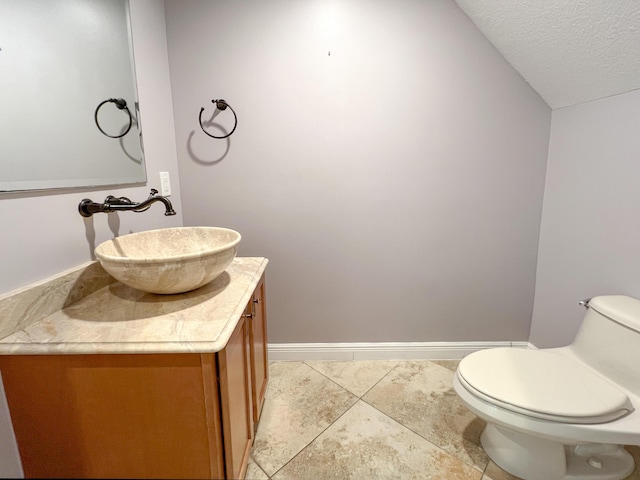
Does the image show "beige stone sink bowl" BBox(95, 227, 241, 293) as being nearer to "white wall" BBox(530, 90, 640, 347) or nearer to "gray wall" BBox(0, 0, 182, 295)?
"gray wall" BBox(0, 0, 182, 295)

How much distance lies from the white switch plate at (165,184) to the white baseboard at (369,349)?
3.48 feet

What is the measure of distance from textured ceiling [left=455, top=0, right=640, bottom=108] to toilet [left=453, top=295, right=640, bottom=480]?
0.92 meters

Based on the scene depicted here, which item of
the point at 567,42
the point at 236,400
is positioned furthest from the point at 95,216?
the point at 567,42

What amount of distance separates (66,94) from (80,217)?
1.32ft

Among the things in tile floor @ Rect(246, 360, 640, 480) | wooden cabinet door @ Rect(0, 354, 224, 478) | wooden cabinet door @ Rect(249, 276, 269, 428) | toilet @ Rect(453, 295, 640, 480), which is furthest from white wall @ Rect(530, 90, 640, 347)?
wooden cabinet door @ Rect(0, 354, 224, 478)

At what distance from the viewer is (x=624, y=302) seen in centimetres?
122

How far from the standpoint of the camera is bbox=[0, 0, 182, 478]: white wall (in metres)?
0.82

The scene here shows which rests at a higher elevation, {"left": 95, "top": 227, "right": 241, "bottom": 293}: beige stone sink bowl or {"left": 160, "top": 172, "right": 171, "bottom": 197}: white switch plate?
{"left": 160, "top": 172, "right": 171, "bottom": 197}: white switch plate

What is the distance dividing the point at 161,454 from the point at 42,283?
0.58 metres

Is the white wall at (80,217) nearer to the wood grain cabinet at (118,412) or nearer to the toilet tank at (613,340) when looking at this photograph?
the wood grain cabinet at (118,412)

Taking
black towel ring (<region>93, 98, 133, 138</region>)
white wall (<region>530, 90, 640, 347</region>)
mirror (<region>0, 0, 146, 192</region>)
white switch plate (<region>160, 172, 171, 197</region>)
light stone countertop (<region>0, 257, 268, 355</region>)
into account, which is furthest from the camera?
white switch plate (<region>160, 172, 171, 197</region>)

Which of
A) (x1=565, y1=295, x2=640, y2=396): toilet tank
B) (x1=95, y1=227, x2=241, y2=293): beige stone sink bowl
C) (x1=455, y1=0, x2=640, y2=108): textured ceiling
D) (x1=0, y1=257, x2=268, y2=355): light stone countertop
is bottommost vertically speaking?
(x1=565, y1=295, x2=640, y2=396): toilet tank

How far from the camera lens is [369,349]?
1916mm

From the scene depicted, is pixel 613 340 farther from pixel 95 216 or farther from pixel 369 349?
pixel 95 216
